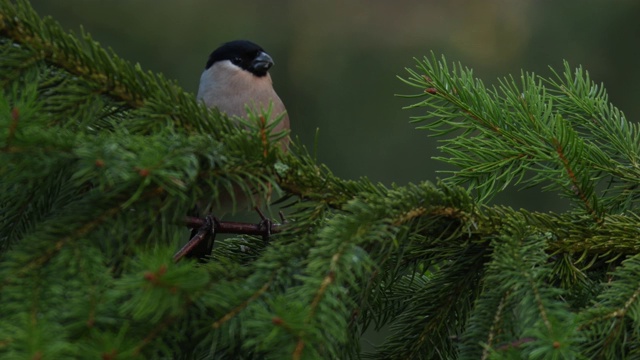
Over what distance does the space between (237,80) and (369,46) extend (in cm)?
264

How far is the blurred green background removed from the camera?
483cm

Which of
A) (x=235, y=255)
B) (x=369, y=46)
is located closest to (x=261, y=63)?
(x=235, y=255)

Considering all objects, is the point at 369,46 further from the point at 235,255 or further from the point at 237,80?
the point at 235,255

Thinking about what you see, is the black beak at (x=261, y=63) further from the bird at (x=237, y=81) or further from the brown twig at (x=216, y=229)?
the brown twig at (x=216, y=229)

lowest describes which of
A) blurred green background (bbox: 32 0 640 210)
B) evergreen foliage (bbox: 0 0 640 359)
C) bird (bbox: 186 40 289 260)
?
blurred green background (bbox: 32 0 640 210)

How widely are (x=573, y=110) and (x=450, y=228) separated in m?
0.61

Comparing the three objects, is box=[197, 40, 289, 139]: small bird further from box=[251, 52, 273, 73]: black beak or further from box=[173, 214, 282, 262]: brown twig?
box=[173, 214, 282, 262]: brown twig

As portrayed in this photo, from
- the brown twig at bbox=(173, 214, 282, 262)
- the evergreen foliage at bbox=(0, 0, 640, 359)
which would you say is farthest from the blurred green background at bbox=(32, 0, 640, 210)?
the evergreen foliage at bbox=(0, 0, 640, 359)

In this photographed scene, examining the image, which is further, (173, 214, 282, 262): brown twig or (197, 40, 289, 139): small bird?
(197, 40, 289, 139): small bird

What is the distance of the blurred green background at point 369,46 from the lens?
190 inches

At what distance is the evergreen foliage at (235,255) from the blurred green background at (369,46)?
3.22 metres

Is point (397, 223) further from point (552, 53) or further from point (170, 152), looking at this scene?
point (552, 53)

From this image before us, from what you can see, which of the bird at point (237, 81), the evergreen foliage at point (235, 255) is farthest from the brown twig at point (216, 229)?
the bird at point (237, 81)

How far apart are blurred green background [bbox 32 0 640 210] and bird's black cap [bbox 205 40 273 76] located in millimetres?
1445
